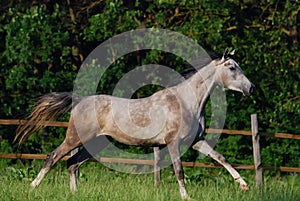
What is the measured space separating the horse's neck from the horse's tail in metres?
1.54

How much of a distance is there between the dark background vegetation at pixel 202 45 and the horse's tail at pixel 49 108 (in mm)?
3685

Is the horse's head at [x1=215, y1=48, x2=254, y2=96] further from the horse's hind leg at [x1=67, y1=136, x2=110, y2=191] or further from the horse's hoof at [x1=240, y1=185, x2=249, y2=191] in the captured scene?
the horse's hind leg at [x1=67, y1=136, x2=110, y2=191]

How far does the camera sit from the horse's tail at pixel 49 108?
872 cm

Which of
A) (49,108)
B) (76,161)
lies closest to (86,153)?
(76,161)

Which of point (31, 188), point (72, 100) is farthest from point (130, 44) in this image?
point (31, 188)

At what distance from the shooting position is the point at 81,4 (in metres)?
14.4

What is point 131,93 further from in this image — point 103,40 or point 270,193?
point 270,193

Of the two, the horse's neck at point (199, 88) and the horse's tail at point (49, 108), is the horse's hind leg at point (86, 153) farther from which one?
the horse's neck at point (199, 88)

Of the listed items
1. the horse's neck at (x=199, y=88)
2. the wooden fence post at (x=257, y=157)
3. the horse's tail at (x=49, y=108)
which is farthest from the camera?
the wooden fence post at (x=257, y=157)

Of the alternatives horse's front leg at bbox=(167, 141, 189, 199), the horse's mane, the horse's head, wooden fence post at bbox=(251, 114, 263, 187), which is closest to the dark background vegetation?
wooden fence post at bbox=(251, 114, 263, 187)

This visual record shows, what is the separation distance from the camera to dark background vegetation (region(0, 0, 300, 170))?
12.4m

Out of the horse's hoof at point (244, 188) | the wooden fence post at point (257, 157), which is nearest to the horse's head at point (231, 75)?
the horse's hoof at point (244, 188)

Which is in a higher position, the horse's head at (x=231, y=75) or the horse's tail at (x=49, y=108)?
the horse's head at (x=231, y=75)

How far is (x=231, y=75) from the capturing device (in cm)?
830
